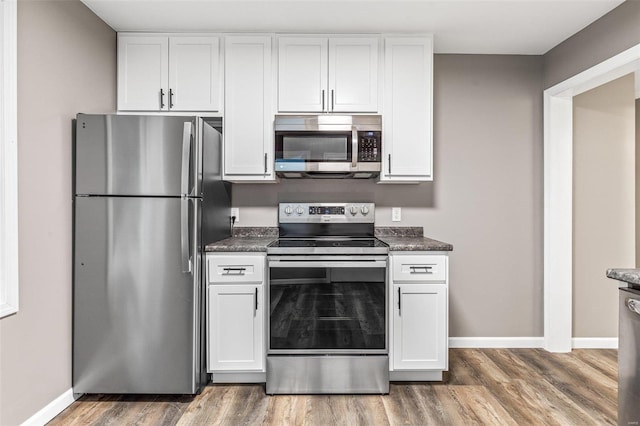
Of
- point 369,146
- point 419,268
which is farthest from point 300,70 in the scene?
point 419,268

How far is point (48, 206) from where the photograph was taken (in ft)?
7.02

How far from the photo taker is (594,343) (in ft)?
10.6

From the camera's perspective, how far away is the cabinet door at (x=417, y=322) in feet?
8.25

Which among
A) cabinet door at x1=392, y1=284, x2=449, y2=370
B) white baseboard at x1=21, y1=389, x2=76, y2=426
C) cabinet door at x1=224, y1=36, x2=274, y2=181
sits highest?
cabinet door at x1=224, y1=36, x2=274, y2=181

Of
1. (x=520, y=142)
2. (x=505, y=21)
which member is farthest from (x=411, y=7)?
(x=520, y=142)

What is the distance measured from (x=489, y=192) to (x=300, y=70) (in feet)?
6.05

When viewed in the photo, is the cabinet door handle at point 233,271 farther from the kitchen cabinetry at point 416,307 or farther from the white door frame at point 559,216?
the white door frame at point 559,216

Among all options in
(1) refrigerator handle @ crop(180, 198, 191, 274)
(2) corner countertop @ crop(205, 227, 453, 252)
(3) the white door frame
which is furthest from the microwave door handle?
(3) the white door frame

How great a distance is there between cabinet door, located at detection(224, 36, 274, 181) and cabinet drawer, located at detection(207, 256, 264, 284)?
2.28ft

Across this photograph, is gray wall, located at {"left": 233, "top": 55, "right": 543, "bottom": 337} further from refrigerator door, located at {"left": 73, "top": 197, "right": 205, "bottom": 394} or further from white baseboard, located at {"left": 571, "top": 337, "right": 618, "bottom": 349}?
refrigerator door, located at {"left": 73, "top": 197, "right": 205, "bottom": 394}

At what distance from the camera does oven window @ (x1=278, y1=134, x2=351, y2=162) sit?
2.77 metres

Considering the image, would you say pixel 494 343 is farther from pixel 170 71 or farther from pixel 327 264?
pixel 170 71

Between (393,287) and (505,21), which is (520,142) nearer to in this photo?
(505,21)

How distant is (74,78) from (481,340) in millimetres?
3528
